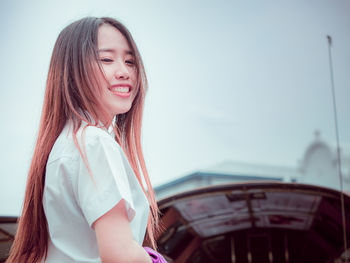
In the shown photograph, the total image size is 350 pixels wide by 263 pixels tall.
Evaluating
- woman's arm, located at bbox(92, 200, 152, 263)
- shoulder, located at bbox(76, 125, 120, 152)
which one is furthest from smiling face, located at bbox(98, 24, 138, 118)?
woman's arm, located at bbox(92, 200, 152, 263)

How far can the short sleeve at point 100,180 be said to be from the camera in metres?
0.81

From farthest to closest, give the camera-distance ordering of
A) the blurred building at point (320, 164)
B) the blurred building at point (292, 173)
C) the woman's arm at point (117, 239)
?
the blurred building at point (320, 164)
the blurred building at point (292, 173)
the woman's arm at point (117, 239)

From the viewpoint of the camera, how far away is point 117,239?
2.61 feet

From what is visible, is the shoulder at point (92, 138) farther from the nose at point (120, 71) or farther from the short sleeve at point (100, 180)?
the nose at point (120, 71)

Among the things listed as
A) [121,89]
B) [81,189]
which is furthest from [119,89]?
[81,189]

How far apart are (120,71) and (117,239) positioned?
0.50 metres

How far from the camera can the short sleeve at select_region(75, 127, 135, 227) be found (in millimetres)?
811

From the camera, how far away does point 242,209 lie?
5273 millimetres

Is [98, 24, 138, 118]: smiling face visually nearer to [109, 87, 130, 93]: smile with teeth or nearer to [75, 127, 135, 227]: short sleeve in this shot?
[109, 87, 130, 93]: smile with teeth

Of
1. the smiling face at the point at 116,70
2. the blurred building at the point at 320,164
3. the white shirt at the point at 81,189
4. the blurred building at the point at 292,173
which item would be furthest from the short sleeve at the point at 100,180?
the blurred building at the point at 320,164

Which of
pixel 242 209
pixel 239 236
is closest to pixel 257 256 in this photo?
pixel 239 236

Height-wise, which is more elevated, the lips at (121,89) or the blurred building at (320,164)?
the lips at (121,89)

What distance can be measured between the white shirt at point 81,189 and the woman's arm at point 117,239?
26 millimetres

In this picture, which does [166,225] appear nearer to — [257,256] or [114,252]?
[257,256]
